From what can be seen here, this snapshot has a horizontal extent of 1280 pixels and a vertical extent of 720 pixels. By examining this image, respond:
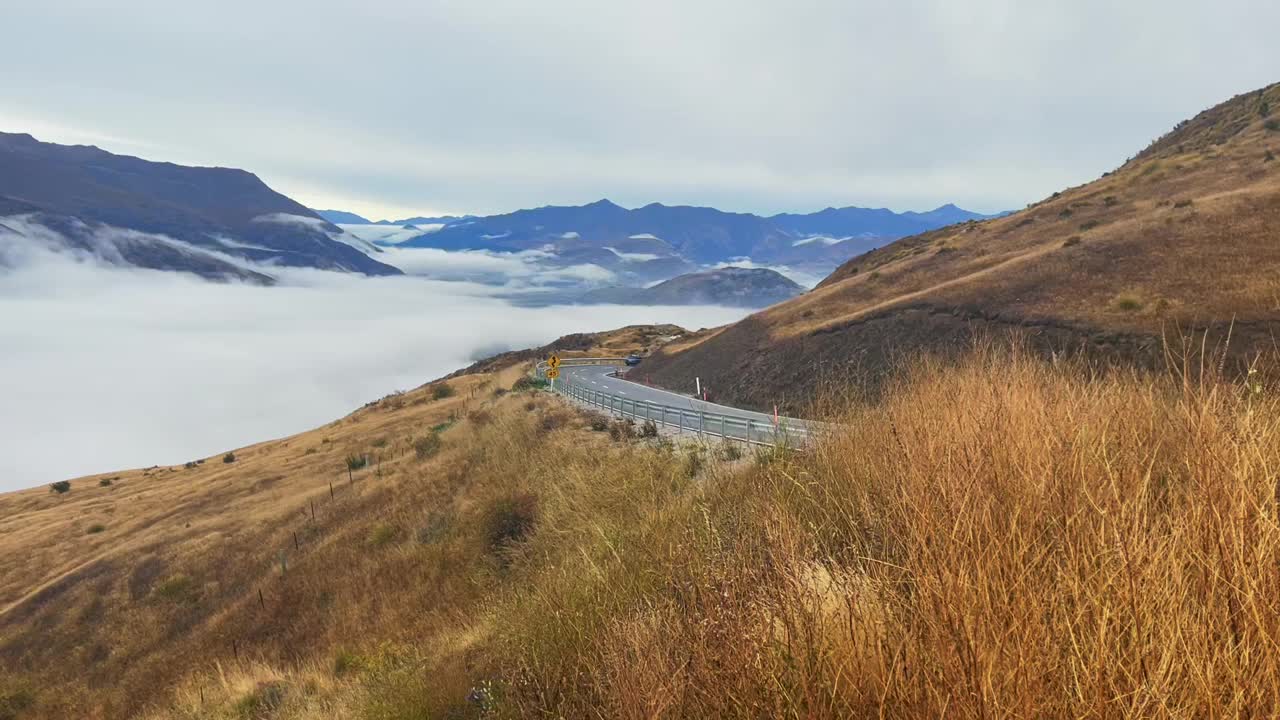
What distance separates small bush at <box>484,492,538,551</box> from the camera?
14775 millimetres

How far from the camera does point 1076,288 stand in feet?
109

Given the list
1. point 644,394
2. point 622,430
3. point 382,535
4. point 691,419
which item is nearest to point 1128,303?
point 691,419

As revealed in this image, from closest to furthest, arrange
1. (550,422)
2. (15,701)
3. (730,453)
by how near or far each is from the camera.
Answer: (730,453), (15,701), (550,422)

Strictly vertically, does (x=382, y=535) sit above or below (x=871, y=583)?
below

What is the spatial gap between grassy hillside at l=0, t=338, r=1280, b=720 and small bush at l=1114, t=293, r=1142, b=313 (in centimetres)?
2505

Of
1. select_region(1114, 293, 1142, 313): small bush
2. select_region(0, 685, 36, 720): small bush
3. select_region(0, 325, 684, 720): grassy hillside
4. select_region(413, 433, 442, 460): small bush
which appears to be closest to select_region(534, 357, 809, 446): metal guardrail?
select_region(0, 325, 684, 720): grassy hillside

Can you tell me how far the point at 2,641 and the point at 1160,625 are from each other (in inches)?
1445

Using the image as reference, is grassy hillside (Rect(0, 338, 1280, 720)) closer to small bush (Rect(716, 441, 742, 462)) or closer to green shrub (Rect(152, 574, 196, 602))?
small bush (Rect(716, 441, 742, 462))

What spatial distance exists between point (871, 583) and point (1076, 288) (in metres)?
37.1

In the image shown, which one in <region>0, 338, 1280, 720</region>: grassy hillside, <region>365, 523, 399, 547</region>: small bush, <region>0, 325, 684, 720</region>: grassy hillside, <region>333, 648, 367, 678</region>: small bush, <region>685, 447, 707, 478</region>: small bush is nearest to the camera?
<region>0, 338, 1280, 720</region>: grassy hillside

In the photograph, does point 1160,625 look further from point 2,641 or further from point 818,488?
point 2,641

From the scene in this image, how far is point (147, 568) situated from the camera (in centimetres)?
2727

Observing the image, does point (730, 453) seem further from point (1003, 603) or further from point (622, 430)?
point (1003, 603)

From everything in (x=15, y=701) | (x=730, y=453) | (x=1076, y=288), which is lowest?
(x=15, y=701)
